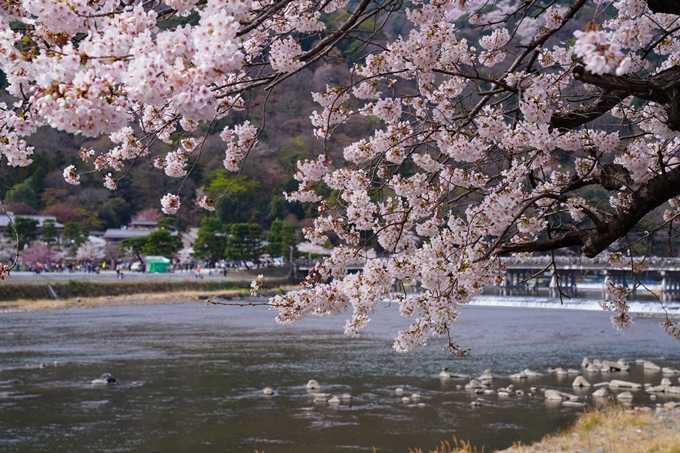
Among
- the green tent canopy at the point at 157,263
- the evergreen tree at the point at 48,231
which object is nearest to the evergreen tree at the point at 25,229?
the evergreen tree at the point at 48,231

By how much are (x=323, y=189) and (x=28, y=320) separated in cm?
2812

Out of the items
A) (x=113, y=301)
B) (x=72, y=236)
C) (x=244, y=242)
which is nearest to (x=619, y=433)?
(x=113, y=301)

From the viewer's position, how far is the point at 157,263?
2062 inches

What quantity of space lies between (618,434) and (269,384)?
7.20 metres

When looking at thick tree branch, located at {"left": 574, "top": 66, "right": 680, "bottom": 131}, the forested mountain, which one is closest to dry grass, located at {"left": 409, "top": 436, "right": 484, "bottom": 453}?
thick tree branch, located at {"left": 574, "top": 66, "right": 680, "bottom": 131}

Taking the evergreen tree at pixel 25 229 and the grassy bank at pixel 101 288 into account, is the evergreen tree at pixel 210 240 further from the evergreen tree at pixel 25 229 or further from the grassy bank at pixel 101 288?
the evergreen tree at pixel 25 229

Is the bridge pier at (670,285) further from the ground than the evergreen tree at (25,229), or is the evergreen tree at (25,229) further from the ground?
the evergreen tree at (25,229)

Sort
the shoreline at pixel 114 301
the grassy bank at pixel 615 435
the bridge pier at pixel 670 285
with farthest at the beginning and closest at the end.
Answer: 1. the bridge pier at pixel 670 285
2. the shoreline at pixel 114 301
3. the grassy bank at pixel 615 435

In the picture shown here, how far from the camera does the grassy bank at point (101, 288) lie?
34969 millimetres

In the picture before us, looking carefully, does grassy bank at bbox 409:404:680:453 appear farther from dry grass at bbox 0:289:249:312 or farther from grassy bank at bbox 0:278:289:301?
grassy bank at bbox 0:278:289:301

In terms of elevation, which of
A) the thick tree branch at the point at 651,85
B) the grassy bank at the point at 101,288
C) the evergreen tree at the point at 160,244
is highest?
the evergreen tree at the point at 160,244

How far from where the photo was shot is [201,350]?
19.7 meters

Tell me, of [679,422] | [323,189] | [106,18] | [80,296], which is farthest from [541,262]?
[106,18]

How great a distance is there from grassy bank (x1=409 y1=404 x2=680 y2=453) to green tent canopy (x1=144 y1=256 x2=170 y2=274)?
4403 centimetres
